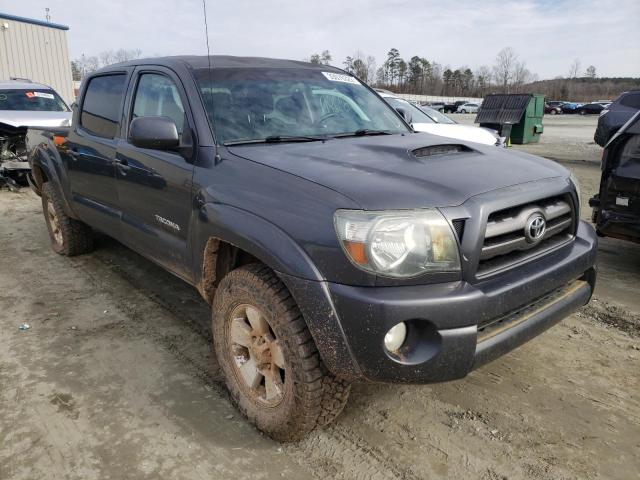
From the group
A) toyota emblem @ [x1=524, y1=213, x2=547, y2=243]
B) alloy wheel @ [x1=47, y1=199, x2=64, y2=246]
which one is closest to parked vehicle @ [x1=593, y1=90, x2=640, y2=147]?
toyota emblem @ [x1=524, y1=213, x2=547, y2=243]

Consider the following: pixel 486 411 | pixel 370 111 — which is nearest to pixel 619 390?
pixel 486 411

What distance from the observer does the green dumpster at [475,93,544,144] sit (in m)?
17.0

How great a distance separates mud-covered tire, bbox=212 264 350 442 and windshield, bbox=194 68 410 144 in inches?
34.0

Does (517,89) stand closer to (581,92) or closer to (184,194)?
(581,92)

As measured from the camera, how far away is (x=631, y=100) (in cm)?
877

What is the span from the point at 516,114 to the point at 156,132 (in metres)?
16.6

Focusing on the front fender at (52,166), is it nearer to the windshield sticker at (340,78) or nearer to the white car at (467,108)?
the windshield sticker at (340,78)

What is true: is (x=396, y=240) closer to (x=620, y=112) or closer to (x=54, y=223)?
(x=54, y=223)

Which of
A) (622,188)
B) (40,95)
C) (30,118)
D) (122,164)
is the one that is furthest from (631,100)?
(40,95)

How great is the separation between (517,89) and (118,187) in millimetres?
95004

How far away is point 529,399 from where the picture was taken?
2.77 m

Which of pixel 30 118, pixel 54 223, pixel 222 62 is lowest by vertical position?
pixel 54 223

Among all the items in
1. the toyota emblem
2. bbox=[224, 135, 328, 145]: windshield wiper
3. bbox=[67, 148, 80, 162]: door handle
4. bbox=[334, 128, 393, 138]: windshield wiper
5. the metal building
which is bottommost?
the toyota emblem

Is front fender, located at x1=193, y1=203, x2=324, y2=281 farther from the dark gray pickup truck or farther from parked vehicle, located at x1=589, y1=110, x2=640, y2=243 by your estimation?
parked vehicle, located at x1=589, y1=110, x2=640, y2=243
